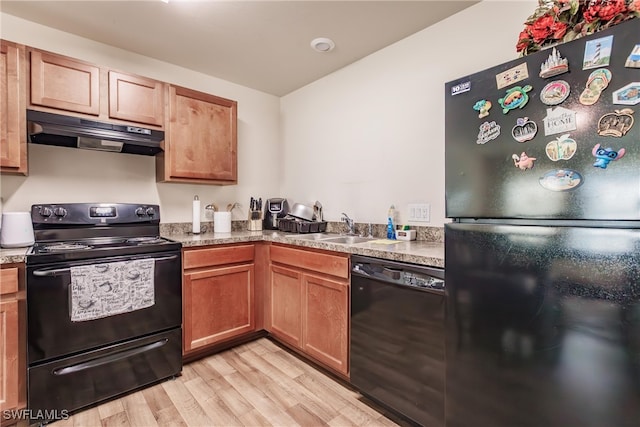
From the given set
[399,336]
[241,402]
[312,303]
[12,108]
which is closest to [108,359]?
[241,402]

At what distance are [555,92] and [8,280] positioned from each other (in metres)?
2.52

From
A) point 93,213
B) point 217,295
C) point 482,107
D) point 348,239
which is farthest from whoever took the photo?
point 348,239

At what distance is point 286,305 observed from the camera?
232 cm

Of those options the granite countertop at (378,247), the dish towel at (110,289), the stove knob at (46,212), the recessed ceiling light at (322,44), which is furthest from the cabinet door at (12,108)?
the recessed ceiling light at (322,44)

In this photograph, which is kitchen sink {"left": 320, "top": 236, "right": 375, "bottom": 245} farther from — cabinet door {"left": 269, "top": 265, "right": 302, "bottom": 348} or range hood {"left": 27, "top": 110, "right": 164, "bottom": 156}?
range hood {"left": 27, "top": 110, "right": 164, "bottom": 156}

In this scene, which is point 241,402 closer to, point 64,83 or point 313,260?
point 313,260

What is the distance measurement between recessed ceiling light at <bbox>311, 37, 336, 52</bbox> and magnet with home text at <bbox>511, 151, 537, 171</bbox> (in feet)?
5.55

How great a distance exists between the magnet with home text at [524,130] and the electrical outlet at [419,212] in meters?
0.99

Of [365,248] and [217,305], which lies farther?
[217,305]

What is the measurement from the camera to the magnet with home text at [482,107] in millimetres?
1201

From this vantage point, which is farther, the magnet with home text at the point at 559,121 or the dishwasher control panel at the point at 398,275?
Answer: the dishwasher control panel at the point at 398,275

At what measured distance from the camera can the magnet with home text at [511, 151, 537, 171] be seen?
107 centimetres

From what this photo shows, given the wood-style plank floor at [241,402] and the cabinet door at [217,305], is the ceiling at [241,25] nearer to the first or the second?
the cabinet door at [217,305]

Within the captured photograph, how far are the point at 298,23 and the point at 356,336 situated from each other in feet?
6.69
